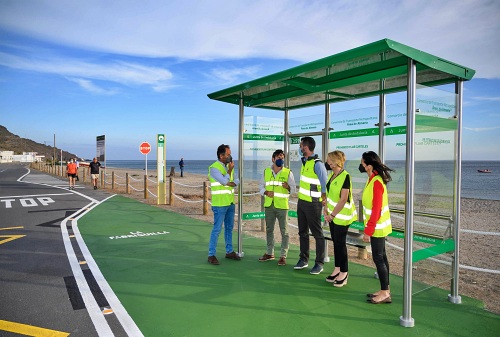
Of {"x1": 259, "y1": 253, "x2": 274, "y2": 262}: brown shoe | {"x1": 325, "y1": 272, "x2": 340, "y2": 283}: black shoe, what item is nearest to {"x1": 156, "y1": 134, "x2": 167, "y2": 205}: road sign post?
{"x1": 259, "y1": 253, "x2": 274, "y2": 262}: brown shoe

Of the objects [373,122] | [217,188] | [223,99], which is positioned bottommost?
[217,188]

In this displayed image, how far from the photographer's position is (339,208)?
4566 mm

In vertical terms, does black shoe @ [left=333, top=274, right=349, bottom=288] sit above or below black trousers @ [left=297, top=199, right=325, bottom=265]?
below

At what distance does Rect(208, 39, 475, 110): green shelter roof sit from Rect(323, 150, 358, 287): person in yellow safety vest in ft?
3.85

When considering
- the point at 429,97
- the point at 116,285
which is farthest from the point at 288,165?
the point at 116,285

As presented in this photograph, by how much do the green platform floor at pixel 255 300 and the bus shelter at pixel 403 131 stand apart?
0.32 metres

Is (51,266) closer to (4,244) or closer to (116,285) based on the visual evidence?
(116,285)

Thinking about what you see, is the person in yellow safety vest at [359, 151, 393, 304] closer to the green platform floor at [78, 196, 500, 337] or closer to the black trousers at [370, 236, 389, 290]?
the black trousers at [370, 236, 389, 290]

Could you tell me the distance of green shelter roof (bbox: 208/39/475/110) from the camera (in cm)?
374

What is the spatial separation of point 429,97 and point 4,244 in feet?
26.8

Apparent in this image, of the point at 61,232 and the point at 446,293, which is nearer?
the point at 446,293

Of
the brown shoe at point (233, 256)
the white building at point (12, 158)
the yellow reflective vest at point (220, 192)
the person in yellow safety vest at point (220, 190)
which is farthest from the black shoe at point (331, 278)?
the white building at point (12, 158)

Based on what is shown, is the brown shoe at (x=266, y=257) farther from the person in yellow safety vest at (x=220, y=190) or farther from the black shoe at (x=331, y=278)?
the black shoe at (x=331, y=278)

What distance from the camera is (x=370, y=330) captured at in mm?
3570
